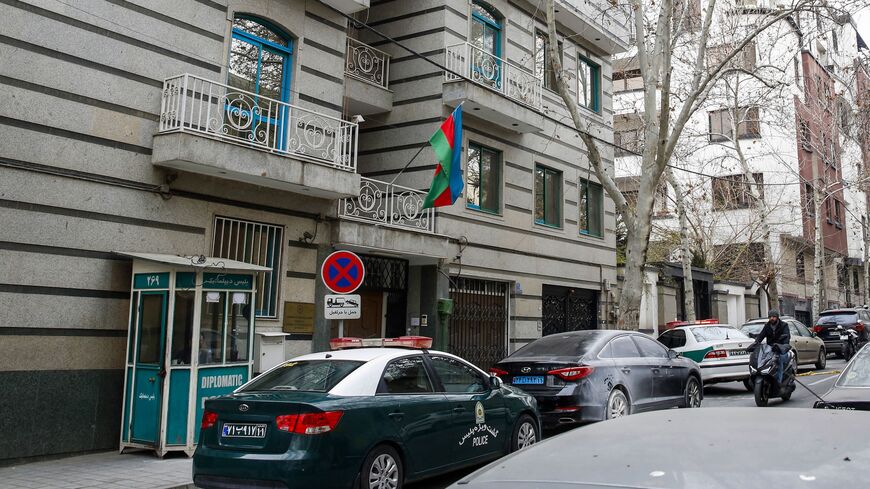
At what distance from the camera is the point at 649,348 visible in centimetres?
1194

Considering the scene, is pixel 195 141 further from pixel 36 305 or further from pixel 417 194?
pixel 417 194

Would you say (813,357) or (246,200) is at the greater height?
(246,200)

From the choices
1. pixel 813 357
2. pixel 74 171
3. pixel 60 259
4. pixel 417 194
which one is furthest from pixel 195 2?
pixel 813 357

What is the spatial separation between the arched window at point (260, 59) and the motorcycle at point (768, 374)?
33.1ft

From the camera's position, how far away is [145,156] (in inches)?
416

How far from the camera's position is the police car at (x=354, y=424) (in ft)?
20.8

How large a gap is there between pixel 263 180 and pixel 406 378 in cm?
510

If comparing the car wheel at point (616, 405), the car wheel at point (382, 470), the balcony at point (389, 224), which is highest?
the balcony at point (389, 224)

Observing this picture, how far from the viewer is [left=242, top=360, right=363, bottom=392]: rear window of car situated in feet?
23.2

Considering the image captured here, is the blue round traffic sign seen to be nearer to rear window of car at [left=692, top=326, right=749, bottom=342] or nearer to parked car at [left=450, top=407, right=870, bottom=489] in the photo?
parked car at [left=450, top=407, right=870, bottom=489]

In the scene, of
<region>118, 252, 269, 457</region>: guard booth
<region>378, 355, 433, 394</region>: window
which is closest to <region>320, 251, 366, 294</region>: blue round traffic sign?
<region>118, 252, 269, 457</region>: guard booth

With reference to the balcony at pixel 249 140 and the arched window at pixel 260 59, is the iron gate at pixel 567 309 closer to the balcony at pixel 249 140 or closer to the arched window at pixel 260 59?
the balcony at pixel 249 140

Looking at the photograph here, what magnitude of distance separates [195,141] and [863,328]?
24.5 metres

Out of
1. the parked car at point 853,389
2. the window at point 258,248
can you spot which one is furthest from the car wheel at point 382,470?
the window at point 258,248
